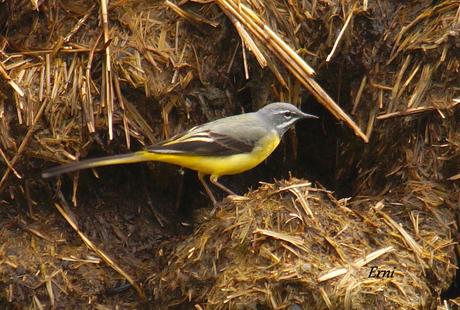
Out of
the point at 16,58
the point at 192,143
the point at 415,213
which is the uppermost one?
the point at 16,58

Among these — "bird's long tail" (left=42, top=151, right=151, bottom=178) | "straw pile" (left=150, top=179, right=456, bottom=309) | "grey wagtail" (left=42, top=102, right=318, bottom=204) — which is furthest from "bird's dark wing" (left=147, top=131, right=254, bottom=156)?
"straw pile" (left=150, top=179, right=456, bottom=309)

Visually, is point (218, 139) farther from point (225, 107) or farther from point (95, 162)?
point (95, 162)

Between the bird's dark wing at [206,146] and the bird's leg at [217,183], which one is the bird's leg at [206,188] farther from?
the bird's dark wing at [206,146]

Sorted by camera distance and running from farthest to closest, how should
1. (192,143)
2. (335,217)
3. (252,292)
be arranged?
(192,143) → (335,217) → (252,292)

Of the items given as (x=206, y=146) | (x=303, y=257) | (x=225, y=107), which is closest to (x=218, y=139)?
(x=206, y=146)

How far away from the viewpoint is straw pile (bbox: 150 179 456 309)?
6.77 m

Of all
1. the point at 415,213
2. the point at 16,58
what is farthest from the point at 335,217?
the point at 16,58

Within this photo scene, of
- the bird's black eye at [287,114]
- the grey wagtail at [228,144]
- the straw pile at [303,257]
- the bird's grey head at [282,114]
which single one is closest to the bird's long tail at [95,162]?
the grey wagtail at [228,144]

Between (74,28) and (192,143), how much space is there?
135 cm

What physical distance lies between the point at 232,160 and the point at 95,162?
119 centimetres

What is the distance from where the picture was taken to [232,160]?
8133mm

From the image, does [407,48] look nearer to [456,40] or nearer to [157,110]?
[456,40]

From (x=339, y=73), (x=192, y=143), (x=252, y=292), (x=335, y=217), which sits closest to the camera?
(x=252, y=292)

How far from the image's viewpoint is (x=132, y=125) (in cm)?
792
